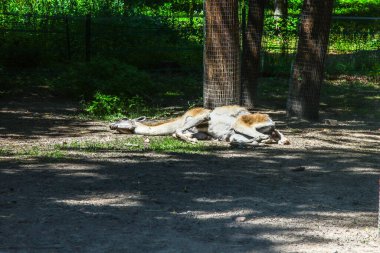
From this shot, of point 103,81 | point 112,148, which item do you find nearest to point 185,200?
point 112,148

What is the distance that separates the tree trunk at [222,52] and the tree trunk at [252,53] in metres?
2.28

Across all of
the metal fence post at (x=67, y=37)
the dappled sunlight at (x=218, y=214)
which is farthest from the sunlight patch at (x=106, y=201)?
the metal fence post at (x=67, y=37)

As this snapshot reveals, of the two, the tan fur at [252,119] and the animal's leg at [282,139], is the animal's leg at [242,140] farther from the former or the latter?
the animal's leg at [282,139]

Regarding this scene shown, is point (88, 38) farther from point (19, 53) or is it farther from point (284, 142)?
point (284, 142)

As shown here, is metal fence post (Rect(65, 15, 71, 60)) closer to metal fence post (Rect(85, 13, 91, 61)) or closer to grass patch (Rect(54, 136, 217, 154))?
metal fence post (Rect(85, 13, 91, 61))

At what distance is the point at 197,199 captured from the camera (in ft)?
25.6

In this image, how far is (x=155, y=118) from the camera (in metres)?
13.7

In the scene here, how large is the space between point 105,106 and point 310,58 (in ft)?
12.5

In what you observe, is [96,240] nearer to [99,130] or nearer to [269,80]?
[99,130]

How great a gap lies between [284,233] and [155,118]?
289 inches

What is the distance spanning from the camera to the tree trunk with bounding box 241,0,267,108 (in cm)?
1457

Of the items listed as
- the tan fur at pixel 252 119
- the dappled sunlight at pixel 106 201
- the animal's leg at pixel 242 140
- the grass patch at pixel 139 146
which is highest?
the tan fur at pixel 252 119

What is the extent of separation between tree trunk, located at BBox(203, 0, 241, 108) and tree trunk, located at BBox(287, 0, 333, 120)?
1.48 m

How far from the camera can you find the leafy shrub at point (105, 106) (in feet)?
46.5
